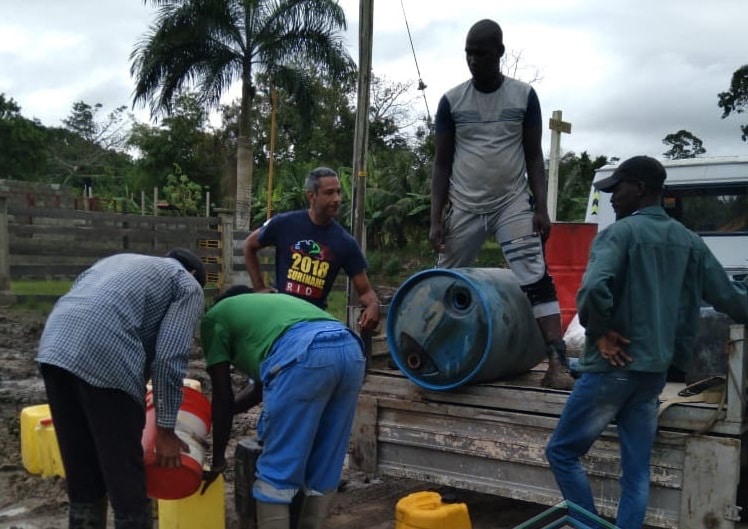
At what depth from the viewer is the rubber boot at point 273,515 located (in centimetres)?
327

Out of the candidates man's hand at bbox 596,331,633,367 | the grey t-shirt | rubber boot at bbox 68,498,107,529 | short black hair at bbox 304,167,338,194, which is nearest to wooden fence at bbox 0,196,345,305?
short black hair at bbox 304,167,338,194

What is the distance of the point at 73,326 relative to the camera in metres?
2.99

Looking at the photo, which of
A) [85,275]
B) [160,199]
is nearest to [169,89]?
[160,199]

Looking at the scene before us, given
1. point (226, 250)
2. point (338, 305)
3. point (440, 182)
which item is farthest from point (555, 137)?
point (440, 182)

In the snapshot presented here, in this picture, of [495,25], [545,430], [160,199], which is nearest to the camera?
[545,430]

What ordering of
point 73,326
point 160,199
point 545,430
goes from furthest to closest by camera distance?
point 160,199 → point 545,430 → point 73,326

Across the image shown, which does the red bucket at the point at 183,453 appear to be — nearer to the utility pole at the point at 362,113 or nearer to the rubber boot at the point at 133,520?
the rubber boot at the point at 133,520

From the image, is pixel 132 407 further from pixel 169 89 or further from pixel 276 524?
pixel 169 89

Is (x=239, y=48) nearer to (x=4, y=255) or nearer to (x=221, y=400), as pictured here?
(x=4, y=255)

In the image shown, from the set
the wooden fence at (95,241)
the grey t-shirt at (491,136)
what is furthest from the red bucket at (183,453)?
the wooden fence at (95,241)

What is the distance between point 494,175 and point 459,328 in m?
0.87

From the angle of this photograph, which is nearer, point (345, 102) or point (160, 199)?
point (160, 199)

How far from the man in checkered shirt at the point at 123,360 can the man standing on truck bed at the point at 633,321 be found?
5.18ft

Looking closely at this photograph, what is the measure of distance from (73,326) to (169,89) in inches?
683
